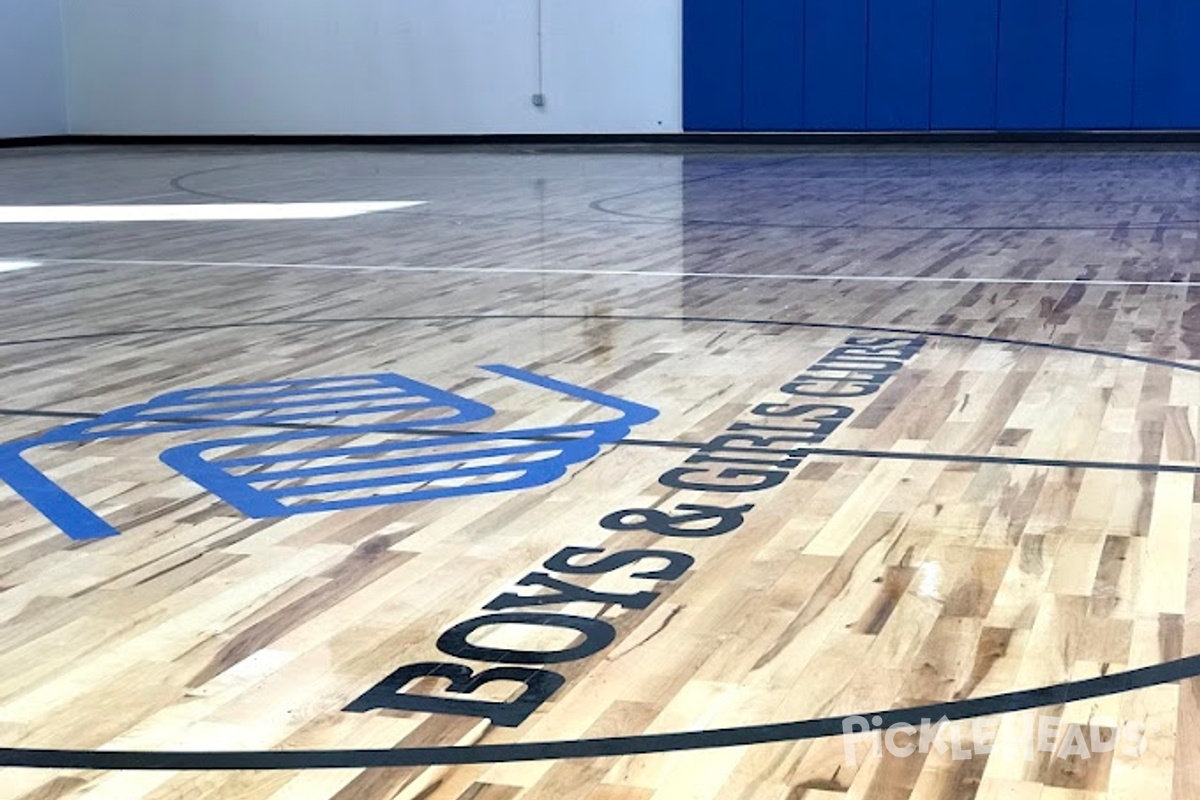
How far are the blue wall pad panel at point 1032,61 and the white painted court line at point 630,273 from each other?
9642mm

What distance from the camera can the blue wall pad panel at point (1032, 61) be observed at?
52.9 ft

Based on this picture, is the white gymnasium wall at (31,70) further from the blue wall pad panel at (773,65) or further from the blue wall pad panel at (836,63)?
the blue wall pad panel at (836,63)

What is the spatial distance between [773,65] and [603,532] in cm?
1383

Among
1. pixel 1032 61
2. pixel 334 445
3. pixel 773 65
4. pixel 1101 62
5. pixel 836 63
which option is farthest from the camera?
pixel 773 65

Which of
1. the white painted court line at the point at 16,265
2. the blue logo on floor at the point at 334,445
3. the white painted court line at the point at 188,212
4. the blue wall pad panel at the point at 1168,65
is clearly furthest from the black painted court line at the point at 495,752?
the blue wall pad panel at the point at 1168,65

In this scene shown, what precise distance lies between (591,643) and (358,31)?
1599cm

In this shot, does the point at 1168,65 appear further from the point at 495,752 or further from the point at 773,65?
the point at 495,752

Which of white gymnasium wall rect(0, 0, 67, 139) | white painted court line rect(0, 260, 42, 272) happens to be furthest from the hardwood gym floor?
white gymnasium wall rect(0, 0, 67, 139)

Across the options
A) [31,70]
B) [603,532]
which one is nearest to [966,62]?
[31,70]

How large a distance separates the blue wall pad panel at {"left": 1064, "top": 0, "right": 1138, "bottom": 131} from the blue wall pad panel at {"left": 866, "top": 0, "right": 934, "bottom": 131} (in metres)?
1.30

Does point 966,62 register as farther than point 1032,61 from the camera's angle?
Yes

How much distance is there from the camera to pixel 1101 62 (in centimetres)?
1600

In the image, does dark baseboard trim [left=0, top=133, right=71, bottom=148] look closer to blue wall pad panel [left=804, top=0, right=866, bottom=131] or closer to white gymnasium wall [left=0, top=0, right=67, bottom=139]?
white gymnasium wall [left=0, top=0, right=67, bottom=139]

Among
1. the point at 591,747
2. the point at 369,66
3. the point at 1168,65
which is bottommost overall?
the point at 591,747
